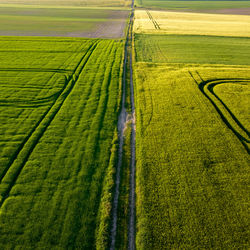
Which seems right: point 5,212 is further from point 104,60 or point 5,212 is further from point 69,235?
point 104,60

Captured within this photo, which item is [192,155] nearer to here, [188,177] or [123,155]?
[188,177]

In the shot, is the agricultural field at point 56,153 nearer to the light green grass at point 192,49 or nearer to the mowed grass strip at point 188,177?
the mowed grass strip at point 188,177

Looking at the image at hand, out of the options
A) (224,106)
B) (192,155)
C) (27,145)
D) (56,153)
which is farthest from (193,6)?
(27,145)

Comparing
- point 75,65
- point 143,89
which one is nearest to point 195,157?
point 143,89

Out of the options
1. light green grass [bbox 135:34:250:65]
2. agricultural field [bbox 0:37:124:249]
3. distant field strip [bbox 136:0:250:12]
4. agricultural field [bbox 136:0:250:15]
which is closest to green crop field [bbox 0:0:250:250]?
agricultural field [bbox 0:37:124:249]

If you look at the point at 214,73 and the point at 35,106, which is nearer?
the point at 35,106

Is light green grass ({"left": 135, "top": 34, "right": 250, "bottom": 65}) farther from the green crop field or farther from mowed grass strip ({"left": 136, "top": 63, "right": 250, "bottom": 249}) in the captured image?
mowed grass strip ({"left": 136, "top": 63, "right": 250, "bottom": 249})

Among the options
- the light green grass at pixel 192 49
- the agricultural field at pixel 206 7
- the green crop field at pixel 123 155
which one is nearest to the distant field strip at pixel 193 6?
the agricultural field at pixel 206 7
